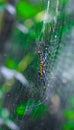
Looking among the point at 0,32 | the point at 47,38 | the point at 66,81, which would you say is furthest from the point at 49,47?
the point at 0,32

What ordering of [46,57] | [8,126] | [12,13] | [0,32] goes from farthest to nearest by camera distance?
1. [0,32]
2. [12,13]
3. [8,126]
4. [46,57]

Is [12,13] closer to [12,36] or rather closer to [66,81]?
[12,36]

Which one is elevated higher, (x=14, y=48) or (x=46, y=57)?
(x=46, y=57)

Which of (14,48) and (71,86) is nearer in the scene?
(71,86)

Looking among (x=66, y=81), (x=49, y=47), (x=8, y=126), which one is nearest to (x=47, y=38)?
(x=49, y=47)

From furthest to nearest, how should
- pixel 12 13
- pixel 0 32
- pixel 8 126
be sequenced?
pixel 0 32
pixel 12 13
pixel 8 126

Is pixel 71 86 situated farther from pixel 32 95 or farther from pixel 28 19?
pixel 32 95

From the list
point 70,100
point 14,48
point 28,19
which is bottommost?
point 70,100

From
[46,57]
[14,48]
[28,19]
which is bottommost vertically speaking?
[14,48]

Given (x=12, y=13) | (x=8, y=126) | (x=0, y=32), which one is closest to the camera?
(x=8, y=126)
